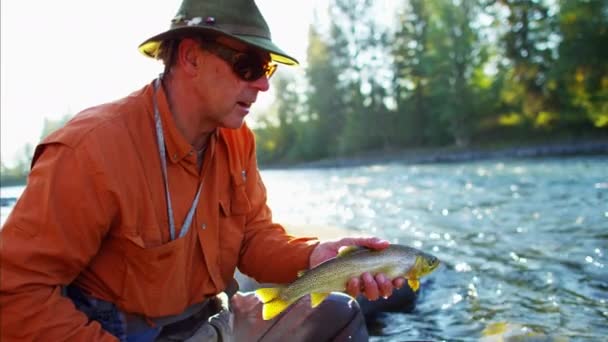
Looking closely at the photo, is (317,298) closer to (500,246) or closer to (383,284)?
(383,284)

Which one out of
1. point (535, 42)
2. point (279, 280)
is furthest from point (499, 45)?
point (279, 280)

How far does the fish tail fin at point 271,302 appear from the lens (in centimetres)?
306

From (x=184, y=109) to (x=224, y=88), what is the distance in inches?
9.3

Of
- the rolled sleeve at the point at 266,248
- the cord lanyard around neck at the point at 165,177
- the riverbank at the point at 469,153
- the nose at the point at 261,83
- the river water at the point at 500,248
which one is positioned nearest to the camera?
the cord lanyard around neck at the point at 165,177

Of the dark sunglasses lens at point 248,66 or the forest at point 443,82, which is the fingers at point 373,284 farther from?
the forest at point 443,82

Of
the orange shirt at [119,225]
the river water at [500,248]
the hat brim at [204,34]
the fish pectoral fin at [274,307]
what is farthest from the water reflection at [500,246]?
the hat brim at [204,34]

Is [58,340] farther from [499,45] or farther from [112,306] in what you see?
[499,45]

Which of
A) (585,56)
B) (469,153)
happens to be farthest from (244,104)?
(469,153)

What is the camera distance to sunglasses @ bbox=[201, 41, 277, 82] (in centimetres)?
286

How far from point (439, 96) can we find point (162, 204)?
151ft

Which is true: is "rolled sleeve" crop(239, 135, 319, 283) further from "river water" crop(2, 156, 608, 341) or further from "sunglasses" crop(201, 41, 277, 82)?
"river water" crop(2, 156, 608, 341)

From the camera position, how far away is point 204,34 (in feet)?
9.27

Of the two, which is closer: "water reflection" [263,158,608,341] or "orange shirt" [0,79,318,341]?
"orange shirt" [0,79,318,341]

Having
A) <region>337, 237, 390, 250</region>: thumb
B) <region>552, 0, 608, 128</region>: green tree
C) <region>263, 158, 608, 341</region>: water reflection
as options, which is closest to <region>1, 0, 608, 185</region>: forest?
<region>552, 0, 608, 128</region>: green tree
